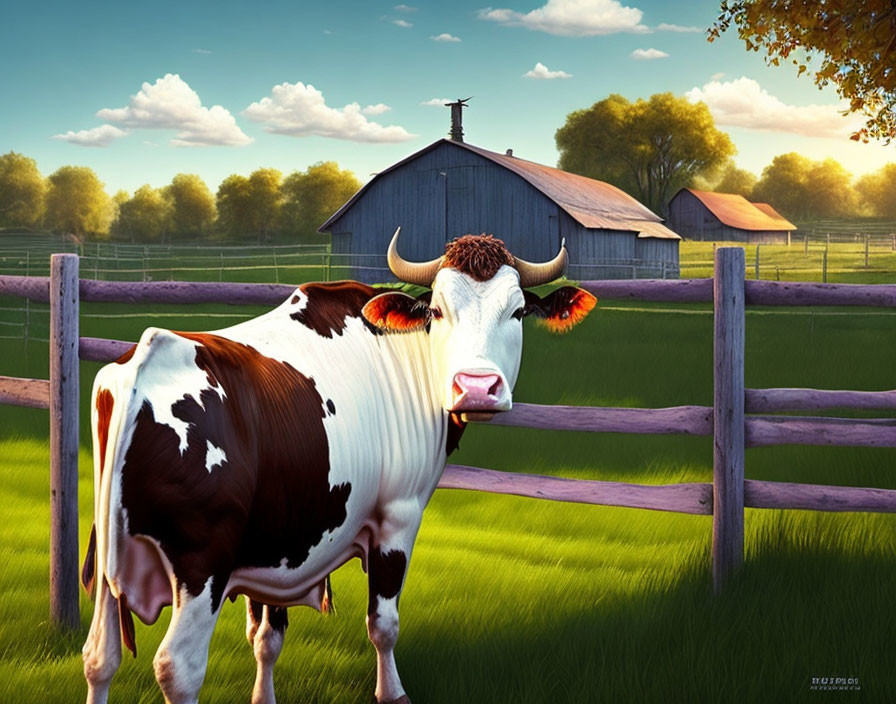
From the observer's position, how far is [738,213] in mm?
66188

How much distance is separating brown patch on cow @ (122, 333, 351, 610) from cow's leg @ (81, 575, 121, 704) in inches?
13.5

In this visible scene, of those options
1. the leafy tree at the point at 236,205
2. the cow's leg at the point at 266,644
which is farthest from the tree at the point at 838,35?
the leafy tree at the point at 236,205

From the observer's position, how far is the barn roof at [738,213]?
2515 inches

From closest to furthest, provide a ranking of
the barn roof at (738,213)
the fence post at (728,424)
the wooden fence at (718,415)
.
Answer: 1. the wooden fence at (718,415)
2. the fence post at (728,424)
3. the barn roof at (738,213)

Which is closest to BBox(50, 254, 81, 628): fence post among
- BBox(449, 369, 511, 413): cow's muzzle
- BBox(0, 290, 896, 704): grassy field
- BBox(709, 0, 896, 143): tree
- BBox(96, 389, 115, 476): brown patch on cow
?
BBox(0, 290, 896, 704): grassy field

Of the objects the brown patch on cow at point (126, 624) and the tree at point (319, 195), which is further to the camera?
the tree at point (319, 195)

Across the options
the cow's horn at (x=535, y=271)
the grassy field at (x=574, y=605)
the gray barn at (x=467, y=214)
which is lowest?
the grassy field at (x=574, y=605)

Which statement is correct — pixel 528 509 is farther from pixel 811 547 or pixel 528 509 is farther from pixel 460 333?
pixel 460 333

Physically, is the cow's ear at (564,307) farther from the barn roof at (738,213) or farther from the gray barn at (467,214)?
the barn roof at (738,213)

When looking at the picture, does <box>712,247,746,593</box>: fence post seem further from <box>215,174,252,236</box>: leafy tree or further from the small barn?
<box>215,174,252,236</box>: leafy tree

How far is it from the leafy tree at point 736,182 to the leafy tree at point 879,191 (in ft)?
38.5

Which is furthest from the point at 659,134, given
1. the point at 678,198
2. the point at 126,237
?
the point at 126,237

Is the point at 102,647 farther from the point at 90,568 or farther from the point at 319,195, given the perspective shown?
the point at 319,195

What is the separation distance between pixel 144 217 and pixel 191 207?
5193mm
